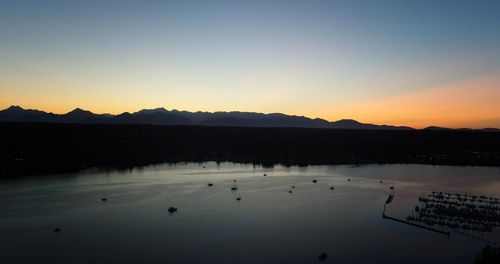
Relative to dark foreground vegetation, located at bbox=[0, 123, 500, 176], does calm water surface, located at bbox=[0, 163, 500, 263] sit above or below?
below

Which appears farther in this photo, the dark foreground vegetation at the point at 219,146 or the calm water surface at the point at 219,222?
the dark foreground vegetation at the point at 219,146

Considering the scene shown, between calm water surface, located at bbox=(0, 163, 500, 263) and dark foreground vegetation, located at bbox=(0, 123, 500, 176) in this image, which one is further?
dark foreground vegetation, located at bbox=(0, 123, 500, 176)

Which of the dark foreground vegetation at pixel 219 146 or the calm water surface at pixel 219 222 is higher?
the dark foreground vegetation at pixel 219 146

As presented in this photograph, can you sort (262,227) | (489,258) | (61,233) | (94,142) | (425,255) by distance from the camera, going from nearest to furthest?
1. (489,258)
2. (425,255)
3. (61,233)
4. (262,227)
5. (94,142)

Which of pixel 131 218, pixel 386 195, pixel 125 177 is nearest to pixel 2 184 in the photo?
pixel 125 177

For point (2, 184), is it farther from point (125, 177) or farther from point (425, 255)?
point (425, 255)
